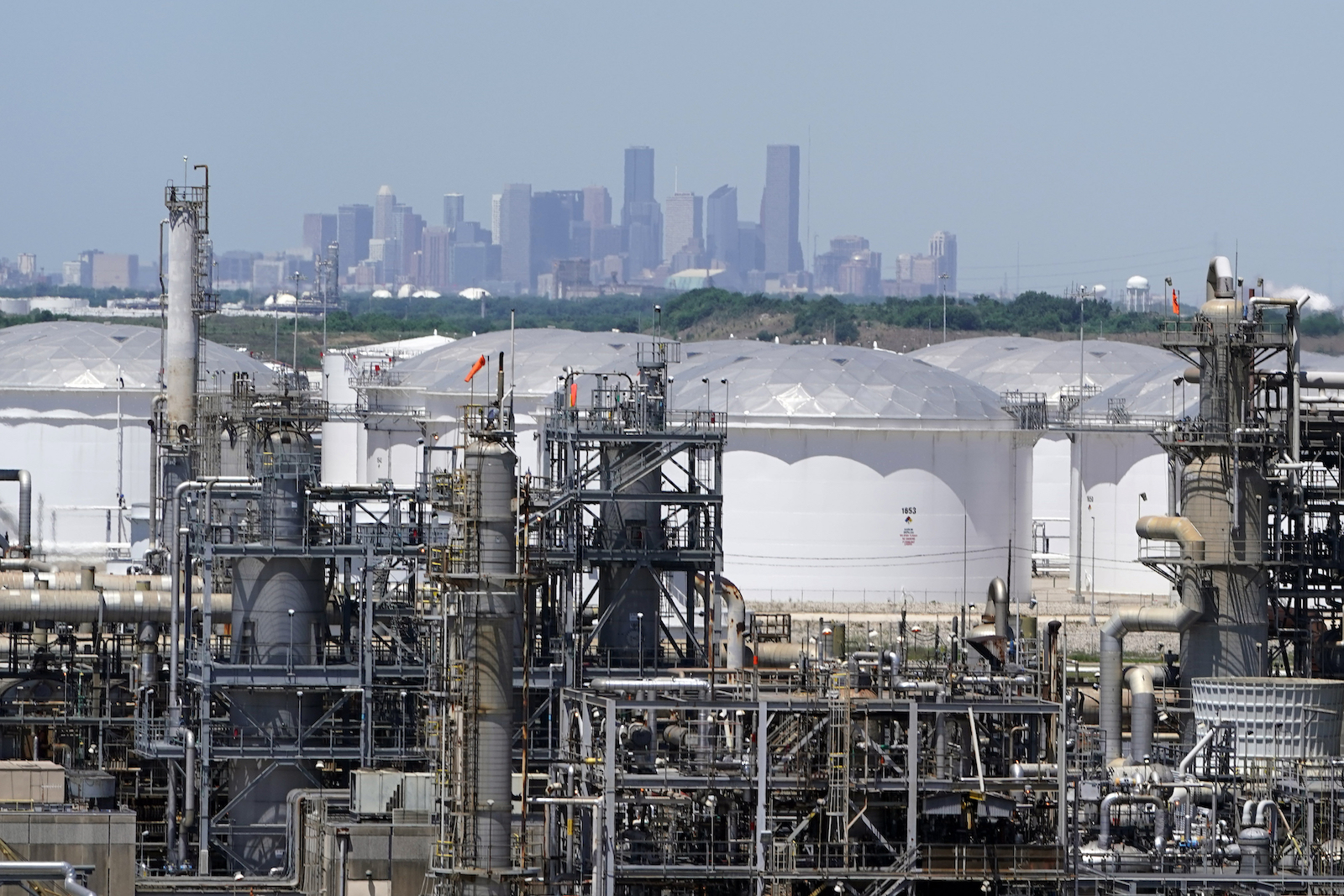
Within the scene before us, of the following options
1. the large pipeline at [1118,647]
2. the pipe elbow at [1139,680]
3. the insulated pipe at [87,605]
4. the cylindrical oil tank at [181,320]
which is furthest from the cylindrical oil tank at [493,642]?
the cylindrical oil tank at [181,320]

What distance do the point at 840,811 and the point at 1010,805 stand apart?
8.65 ft

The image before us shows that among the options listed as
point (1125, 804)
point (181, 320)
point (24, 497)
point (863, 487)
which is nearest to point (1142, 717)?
point (1125, 804)

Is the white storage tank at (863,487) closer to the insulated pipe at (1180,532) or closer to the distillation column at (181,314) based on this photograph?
the distillation column at (181,314)

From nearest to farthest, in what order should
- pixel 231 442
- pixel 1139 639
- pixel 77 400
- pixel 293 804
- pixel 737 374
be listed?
pixel 293 804, pixel 231 442, pixel 1139 639, pixel 737 374, pixel 77 400

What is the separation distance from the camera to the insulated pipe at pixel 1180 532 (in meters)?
48.7

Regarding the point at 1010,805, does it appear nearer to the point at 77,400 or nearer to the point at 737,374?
the point at 737,374

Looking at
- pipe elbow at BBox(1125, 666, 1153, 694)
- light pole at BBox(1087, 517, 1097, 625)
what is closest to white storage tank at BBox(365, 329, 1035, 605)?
light pole at BBox(1087, 517, 1097, 625)

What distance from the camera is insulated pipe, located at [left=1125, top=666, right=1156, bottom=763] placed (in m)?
44.5

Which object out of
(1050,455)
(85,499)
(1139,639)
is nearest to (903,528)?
(1139,639)

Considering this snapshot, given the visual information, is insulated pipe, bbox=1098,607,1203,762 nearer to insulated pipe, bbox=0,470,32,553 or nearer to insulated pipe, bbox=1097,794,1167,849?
insulated pipe, bbox=1097,794,1167,849

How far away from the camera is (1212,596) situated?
48812 millimetres

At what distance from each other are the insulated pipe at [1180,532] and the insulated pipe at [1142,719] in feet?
12.0

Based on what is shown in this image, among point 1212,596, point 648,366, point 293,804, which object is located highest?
point 648,366

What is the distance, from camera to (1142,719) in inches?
1759
